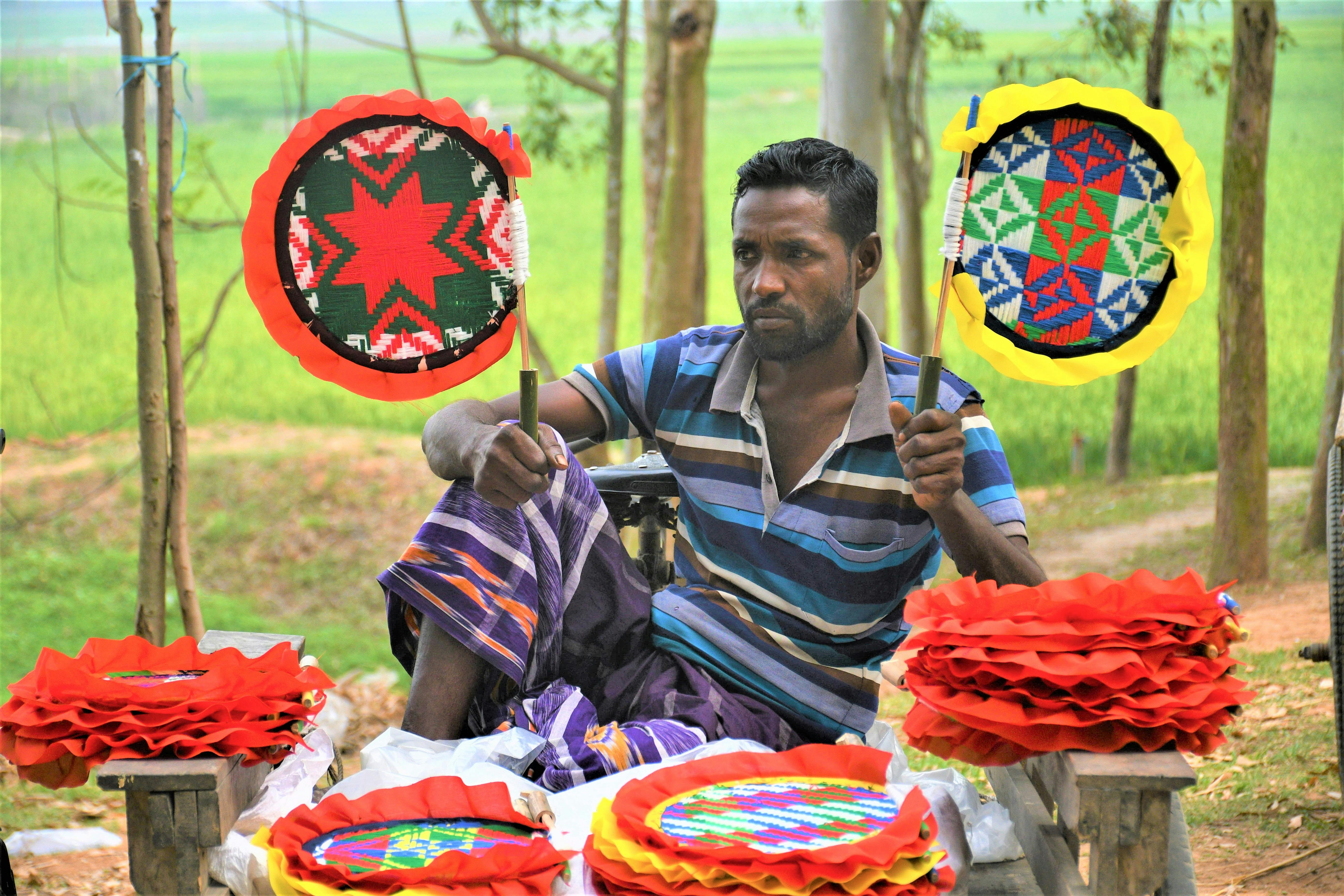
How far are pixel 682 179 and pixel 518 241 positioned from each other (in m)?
3.36

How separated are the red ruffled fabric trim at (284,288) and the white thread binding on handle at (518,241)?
0.19 feet

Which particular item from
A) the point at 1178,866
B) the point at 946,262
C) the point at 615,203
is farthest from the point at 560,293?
the point at 1178,866

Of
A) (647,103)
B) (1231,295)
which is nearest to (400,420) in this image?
(647,103)

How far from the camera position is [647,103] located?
5633 millimetres

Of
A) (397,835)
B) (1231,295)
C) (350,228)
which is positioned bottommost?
(397,835)

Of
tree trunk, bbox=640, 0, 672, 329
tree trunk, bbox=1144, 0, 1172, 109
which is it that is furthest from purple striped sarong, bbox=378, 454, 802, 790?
tree trunk, bbox=1144, 0, 1172, 109

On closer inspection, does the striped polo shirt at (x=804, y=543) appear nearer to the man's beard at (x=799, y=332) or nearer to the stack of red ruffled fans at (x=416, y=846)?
the man's beard at (x=799, y=332)

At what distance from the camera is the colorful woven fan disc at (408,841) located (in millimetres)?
1690

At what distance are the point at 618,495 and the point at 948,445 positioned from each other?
40.3 inches

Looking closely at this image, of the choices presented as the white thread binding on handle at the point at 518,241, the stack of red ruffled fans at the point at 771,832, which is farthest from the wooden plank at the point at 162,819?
the white thread binding on handle at the point at 518,241

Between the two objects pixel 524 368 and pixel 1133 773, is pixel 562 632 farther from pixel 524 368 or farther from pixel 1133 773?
pixel 1133 773

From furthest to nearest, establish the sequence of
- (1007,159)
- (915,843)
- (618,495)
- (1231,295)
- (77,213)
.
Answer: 1. (77,213)
2. (1231,295)
3. (618,495)
4. (1007,159)
5. (915,843)

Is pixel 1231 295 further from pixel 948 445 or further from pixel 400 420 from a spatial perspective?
pixel 400 420

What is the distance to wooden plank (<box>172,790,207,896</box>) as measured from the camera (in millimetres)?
1757
